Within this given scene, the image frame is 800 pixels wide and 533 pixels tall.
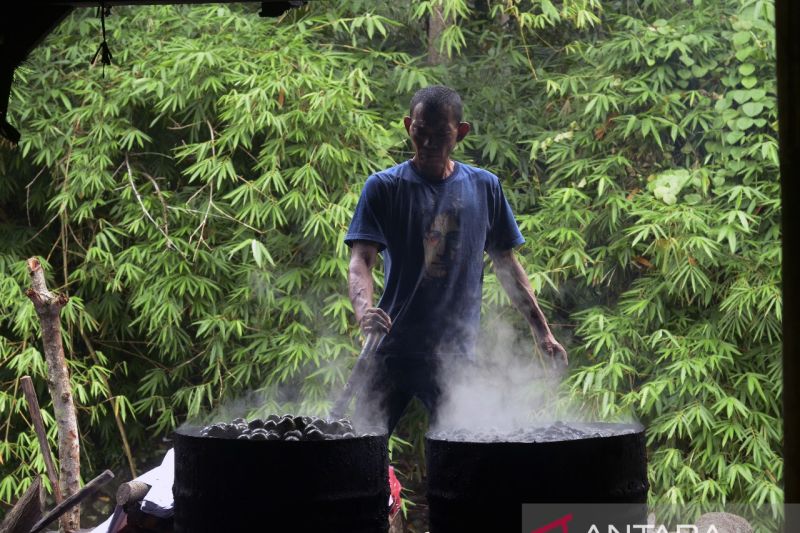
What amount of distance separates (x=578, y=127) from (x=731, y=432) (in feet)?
7.18

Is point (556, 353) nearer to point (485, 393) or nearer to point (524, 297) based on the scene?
point (524, 297)

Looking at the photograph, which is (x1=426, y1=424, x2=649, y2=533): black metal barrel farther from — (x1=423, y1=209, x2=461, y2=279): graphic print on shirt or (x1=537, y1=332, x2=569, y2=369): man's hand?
(x1=423, y1=209, x2=461, y2=279): graphic print on shirt

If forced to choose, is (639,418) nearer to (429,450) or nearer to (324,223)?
(324,223)

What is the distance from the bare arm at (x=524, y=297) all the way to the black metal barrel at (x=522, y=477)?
106cm

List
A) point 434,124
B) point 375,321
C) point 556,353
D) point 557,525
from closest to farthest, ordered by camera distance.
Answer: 1. point 557,525
2. point 375,321
3. point 556,353
4. point 434,124

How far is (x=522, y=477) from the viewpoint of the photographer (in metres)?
2.76

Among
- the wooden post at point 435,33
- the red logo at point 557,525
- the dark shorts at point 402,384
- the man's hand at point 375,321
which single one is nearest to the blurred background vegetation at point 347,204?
A: the wooden post at point 435,33

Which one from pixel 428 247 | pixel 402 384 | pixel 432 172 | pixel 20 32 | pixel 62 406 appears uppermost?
pixel 20 32

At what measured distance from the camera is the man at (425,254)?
13.2ft

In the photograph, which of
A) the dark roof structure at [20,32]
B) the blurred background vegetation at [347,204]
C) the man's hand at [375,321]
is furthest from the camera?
the blurred background vegetation at [347,204]

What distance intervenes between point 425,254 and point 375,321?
0.53m

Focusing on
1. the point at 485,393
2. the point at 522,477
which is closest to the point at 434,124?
the point at 485,393

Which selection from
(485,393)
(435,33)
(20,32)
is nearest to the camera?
(20,32)

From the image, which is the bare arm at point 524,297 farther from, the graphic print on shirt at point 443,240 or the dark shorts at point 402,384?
the dark shorts at point 402,384
